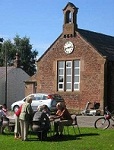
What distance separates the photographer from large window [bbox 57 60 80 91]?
124 feet

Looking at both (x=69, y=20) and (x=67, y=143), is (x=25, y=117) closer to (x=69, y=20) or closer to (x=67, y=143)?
(x=67, y=143)

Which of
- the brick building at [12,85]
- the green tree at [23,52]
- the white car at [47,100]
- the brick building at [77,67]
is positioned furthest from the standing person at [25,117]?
the green tree at [23,52]

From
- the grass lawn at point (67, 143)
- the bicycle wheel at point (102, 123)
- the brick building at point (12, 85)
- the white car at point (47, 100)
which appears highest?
the brick building at point (12, 85)

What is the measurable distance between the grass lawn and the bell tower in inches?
828

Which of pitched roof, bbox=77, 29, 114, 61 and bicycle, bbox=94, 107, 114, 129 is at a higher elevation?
pitched roof, bbox=77, 29, 114, 61

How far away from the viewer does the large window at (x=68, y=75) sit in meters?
37.7

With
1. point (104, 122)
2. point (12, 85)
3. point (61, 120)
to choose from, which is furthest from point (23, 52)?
point (61, 120)

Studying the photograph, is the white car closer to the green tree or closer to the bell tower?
the bell tower

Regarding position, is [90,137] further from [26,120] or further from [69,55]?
[69,55]

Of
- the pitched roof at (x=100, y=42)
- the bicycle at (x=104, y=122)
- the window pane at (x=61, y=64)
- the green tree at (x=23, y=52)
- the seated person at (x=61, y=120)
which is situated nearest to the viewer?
the seated person at (x=61, y=120)

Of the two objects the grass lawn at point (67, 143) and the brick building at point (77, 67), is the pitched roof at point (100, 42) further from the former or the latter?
the grass lawn at point (67, 143)

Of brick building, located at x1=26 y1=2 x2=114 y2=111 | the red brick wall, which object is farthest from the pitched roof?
the red brick wall

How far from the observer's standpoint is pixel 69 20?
129 feet

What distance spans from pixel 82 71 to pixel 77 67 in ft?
2.53
